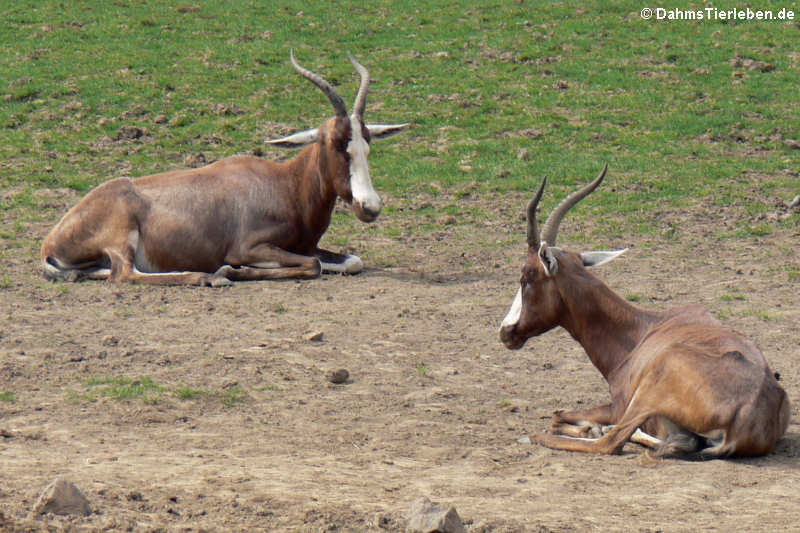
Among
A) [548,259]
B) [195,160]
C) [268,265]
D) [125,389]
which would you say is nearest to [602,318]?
[548,259]

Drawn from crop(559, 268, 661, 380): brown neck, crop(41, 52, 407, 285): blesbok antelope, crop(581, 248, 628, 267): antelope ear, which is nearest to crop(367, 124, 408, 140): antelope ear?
crop(41, 52, 407, 285): blesbok antelope

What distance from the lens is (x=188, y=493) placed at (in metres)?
5.68

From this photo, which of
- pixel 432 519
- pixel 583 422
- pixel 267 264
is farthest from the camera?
pixel 267 264

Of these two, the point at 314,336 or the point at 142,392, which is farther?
the point at 314,336

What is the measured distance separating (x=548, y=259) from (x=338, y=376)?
5.49ft

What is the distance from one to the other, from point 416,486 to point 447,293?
4.92 metres

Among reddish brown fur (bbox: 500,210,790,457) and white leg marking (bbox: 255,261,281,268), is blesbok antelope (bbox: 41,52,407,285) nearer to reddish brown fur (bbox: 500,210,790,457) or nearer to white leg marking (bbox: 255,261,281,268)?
white leg marking (bbox: 255,261,281,268)

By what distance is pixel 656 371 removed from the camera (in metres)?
6.89

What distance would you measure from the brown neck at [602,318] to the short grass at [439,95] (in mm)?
5376

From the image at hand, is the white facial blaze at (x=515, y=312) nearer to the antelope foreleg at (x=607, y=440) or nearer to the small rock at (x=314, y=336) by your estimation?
the antelope foreleg at (x=607, y=440)

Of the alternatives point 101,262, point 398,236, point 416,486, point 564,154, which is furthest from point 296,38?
point 416,486

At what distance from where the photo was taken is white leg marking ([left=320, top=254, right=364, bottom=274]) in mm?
11523

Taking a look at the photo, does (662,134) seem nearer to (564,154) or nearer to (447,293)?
(564,154)

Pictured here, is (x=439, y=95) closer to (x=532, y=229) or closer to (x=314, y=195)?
(x=314, y=195)
